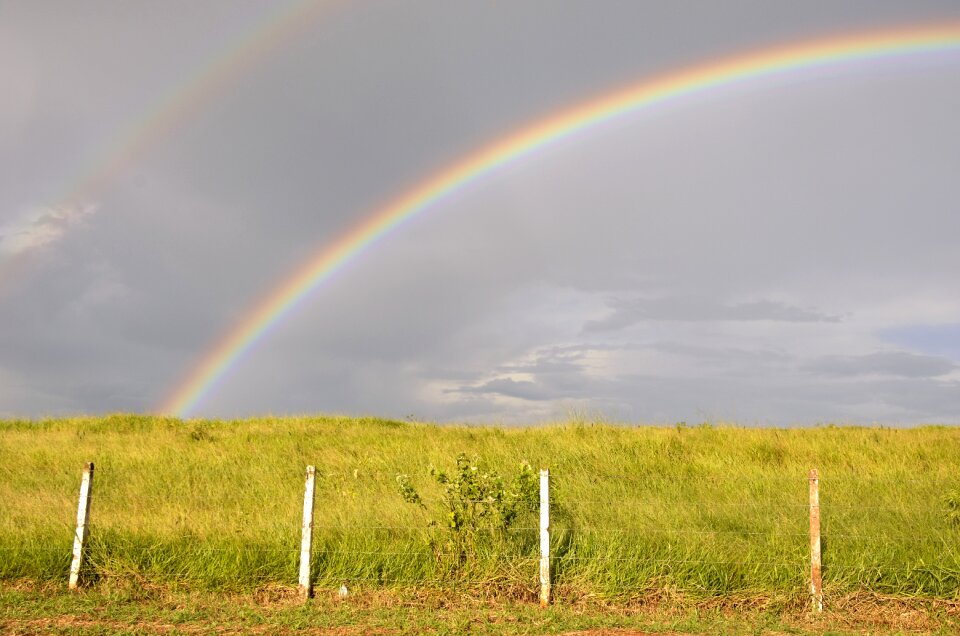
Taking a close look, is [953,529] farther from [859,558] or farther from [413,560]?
[413,560]

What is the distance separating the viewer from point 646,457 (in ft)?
53.7

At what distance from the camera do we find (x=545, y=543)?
9266 mm

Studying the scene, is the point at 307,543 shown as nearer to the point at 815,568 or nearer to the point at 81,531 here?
the point at 81,531

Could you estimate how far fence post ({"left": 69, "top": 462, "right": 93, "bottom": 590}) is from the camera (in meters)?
9.89

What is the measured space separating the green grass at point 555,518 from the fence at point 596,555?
28mm

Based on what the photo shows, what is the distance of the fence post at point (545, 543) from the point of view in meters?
9.20

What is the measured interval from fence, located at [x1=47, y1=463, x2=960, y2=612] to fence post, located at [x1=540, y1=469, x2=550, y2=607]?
1cm

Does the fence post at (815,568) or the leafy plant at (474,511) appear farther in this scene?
the leafy plant at (474,511)

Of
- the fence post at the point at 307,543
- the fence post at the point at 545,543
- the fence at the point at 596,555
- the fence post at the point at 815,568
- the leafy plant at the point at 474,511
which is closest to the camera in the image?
the fence post at the point at 815,568

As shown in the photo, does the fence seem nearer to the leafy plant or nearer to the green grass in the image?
the green grass

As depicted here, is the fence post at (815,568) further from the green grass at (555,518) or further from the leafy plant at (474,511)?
the leafy plant at (474,511)

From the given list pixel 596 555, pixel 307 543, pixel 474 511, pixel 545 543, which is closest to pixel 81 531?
Result: pixel 307 543

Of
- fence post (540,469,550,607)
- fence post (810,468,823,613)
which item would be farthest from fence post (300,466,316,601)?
fence post (810,468,823,613)

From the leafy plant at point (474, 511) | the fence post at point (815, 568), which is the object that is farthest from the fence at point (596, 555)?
the leafy plant at point (474, 511)
